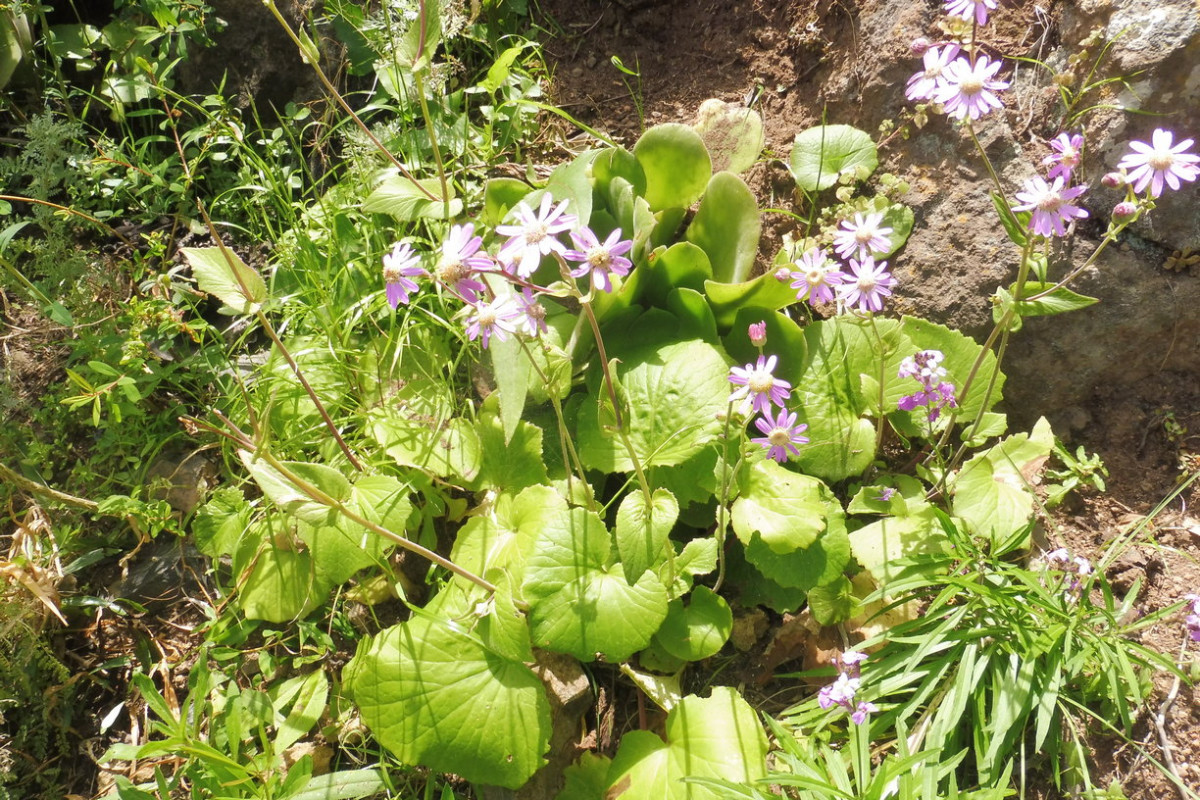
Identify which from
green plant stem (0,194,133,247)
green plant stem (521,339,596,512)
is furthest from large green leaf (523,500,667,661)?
green plant stem (0,194,133,247)

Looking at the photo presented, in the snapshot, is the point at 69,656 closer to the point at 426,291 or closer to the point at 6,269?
the point at 6,269

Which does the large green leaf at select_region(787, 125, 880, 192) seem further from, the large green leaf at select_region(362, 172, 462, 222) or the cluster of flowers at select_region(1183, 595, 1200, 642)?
the cluster of flowers at select_region(1183, 595, 1200, 642)

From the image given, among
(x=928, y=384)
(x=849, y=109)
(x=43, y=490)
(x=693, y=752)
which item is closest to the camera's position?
(x=693, y=752)

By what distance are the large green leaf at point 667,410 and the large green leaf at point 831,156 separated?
30.4 inches

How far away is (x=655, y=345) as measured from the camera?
7.45 feet

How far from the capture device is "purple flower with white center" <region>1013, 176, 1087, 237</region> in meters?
1.63

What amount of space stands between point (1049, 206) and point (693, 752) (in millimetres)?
1413

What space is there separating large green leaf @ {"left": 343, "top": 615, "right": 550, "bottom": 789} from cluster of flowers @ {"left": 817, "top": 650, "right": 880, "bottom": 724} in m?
0.65

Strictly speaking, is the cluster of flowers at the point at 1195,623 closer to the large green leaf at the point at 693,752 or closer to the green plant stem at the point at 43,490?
the large green leaf at the point at 693,752

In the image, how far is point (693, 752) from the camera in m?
1.91

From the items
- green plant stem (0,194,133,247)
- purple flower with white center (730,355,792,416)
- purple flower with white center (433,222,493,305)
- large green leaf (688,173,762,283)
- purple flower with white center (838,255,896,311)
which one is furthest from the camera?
green plant stem (0,194,133,247)

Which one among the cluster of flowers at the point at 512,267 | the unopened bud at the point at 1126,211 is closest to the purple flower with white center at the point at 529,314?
the cluster of flowers at the point at 512,267

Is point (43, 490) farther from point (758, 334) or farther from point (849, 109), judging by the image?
point (849, 109)

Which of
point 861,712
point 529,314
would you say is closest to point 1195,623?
point 861,712
